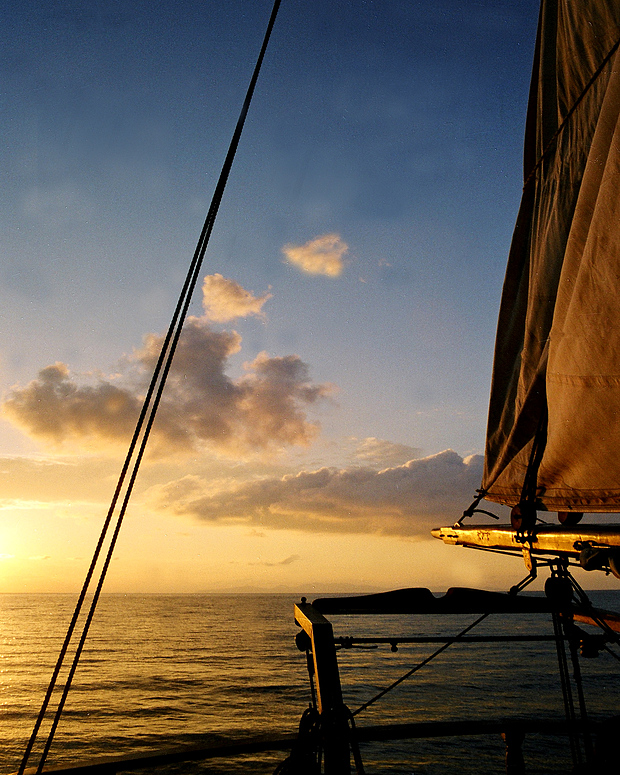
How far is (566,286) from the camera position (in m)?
4.34

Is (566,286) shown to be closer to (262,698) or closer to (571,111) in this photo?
(571,111)

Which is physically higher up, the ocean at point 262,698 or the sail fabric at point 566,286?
the sail fabric at point 566,286

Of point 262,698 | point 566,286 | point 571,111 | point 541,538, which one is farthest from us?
point 262,698

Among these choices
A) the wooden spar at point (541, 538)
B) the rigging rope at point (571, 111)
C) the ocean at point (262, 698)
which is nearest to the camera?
the wooden spar at point (541, 538)

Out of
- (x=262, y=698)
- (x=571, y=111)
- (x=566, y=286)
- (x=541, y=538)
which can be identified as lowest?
(x=262, y=698)

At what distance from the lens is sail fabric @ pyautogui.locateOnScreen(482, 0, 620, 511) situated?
3.72 m

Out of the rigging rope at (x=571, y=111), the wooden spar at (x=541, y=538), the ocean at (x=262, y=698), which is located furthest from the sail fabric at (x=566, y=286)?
the ocean at (x=262, y=698)

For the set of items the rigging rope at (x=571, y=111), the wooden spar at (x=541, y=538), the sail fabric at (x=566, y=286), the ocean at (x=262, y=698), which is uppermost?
the rigging rope at (x=571, y=111)

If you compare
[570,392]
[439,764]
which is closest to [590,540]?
[570,392]

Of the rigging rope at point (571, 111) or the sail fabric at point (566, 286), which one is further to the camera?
the rigging rope at point (571, 111)

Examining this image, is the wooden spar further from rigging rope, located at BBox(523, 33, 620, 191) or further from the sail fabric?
rigging rope, located at BBox(523, 33, 620, 191)

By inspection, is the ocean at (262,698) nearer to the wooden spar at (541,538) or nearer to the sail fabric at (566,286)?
the wooden spar at (541,538)

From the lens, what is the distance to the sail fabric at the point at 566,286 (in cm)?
372

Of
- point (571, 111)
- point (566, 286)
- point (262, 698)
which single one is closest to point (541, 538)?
point (566, 286)
